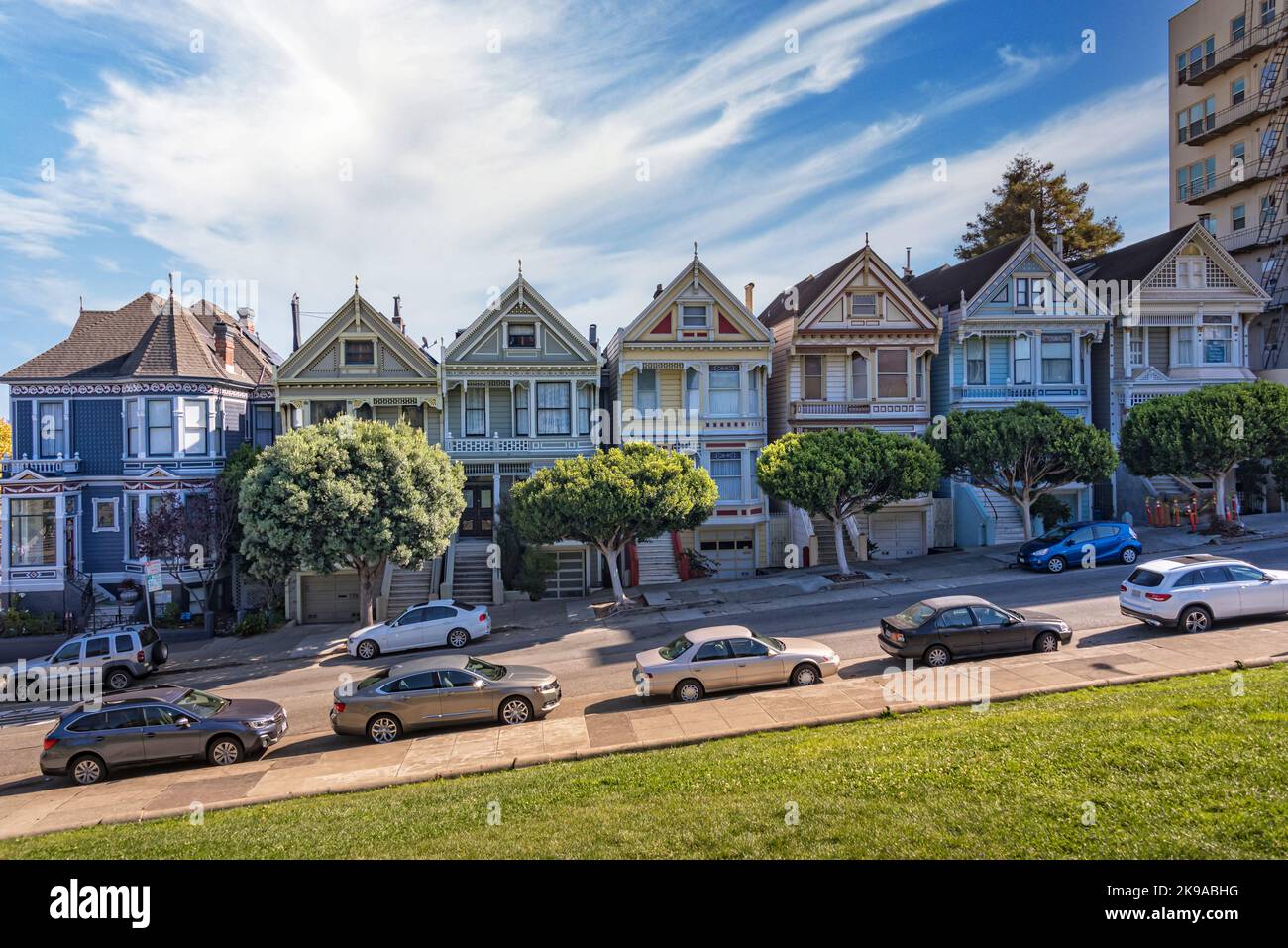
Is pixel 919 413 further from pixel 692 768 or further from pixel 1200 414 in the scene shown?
pixel 692 768

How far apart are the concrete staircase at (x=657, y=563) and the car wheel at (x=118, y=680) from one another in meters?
18.1

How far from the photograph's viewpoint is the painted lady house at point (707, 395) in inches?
1372

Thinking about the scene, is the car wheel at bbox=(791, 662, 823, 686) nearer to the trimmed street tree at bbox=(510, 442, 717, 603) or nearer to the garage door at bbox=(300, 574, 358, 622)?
the trimmed street tree at bbox=(510, 442, 717, 603)

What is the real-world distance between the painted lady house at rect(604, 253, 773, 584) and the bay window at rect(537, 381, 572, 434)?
2.27 m

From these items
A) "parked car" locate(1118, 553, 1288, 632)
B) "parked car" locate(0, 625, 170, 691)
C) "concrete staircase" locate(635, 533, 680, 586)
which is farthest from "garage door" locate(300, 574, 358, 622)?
"parked car" locate(1118, 553, 1288, 632)

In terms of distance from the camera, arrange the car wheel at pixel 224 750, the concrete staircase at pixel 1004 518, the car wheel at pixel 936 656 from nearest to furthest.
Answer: the car wheel at pixel 224 750
the car wheel at pixel 936 656
the concrete staircase at pixel 1004 518

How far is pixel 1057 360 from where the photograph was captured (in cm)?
3688

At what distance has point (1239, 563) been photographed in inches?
771

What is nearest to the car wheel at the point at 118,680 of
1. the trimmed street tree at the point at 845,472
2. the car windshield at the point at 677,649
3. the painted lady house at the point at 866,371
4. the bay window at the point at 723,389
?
the car windshield at the point at 677,649

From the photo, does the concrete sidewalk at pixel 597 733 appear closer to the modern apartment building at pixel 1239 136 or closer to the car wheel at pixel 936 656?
the car wheel at pixel 936 656

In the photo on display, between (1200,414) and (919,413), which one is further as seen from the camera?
(919,413)
